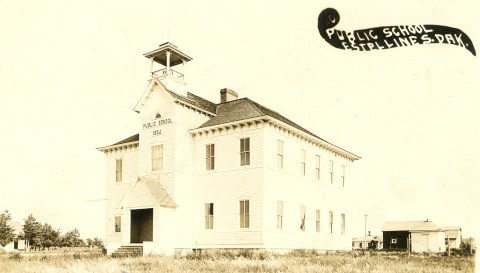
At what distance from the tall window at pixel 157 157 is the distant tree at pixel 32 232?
36429 mm

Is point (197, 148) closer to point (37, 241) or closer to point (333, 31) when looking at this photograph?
point (333, 31)

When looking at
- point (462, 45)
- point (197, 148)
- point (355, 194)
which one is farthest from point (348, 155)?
point (462, 45)

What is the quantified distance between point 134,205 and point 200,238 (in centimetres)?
359

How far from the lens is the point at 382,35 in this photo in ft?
41.3

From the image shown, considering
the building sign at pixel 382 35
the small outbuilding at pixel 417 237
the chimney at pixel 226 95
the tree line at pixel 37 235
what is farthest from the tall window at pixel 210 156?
the small outbuilding at pixel 417 237

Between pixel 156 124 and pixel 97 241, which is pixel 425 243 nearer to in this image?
pixel 156 124

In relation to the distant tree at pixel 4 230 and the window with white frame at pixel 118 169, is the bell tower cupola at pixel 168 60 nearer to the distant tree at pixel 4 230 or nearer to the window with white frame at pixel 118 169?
the window with white frame at pixel 118 169

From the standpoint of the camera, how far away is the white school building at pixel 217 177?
70.5 ft

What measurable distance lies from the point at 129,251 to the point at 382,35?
601 inches

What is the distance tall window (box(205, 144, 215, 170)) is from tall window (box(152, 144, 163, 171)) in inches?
90.6

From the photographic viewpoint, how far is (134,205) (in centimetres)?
2294

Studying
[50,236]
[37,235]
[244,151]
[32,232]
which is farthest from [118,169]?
[50,236]

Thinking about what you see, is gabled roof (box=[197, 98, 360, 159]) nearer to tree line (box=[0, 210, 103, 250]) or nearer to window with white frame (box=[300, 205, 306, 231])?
window with white frame (box=[300, 205, 306, 231])

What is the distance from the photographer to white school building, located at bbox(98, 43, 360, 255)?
70.5ft
